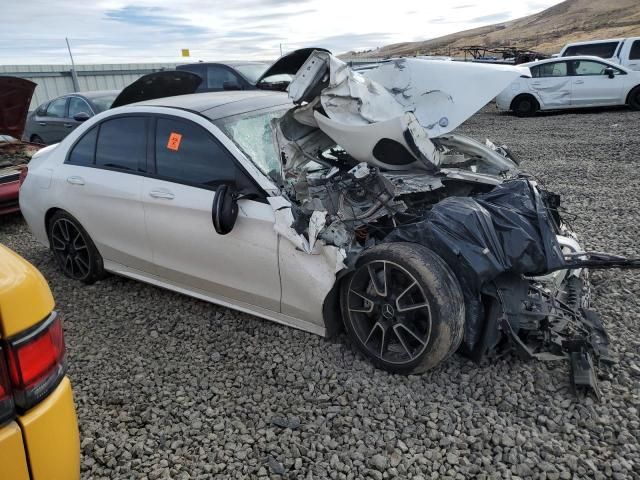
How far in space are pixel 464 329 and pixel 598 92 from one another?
40.2 ft

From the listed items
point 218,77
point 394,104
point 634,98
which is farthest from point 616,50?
point 394,104

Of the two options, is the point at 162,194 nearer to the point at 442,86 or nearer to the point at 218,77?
the point at 442,86

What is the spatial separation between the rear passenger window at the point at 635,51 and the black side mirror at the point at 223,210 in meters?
14.6

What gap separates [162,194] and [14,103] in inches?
169

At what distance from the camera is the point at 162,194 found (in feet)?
11.5

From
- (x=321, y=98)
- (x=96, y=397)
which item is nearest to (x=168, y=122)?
(x=321, y=98)

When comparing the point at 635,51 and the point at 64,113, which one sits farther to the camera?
the point at 635,51

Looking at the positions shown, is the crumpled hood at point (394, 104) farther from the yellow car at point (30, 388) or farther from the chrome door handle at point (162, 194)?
the yellow car at point (30, 388)

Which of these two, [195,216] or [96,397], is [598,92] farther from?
[96,397]

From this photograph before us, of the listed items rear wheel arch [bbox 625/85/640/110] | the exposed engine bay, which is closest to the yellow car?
the exposed engine bay

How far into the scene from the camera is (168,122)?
11.8 feet

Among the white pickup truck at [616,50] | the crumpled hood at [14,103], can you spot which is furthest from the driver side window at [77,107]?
the white pickup truck at [616,50]

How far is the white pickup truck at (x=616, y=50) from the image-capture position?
44.6ft

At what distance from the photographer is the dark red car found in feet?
20.0
